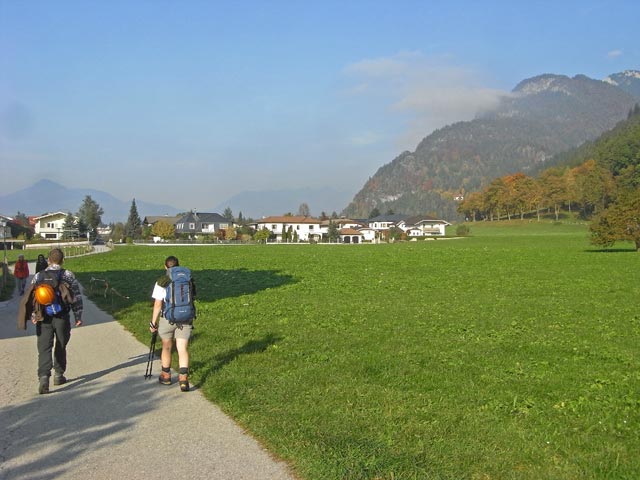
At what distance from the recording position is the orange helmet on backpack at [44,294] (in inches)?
335

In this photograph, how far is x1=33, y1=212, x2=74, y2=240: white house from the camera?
14288 cm

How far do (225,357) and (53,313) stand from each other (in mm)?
3001

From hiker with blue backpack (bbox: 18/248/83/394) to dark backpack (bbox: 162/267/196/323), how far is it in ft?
4.94

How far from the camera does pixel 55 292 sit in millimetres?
8680

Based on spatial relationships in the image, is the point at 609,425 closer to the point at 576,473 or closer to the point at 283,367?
the point at 576,473

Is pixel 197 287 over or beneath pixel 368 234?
over

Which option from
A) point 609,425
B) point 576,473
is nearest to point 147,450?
point 576,473

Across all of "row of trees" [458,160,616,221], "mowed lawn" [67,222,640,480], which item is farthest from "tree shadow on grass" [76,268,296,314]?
"row of trees" [458,160,616,221]

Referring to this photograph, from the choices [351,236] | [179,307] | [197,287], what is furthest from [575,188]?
[179,307]

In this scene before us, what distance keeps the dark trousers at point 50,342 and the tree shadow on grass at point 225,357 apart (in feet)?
6.39

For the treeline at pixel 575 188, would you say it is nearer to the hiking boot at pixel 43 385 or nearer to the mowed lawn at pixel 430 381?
the mowed lawn at pixel 430 381

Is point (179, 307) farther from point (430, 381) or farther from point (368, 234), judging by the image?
point (368, 234)

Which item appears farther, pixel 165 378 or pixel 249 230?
pixel 249 230

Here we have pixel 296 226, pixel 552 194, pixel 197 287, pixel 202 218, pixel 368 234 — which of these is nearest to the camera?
pixel 197 287
